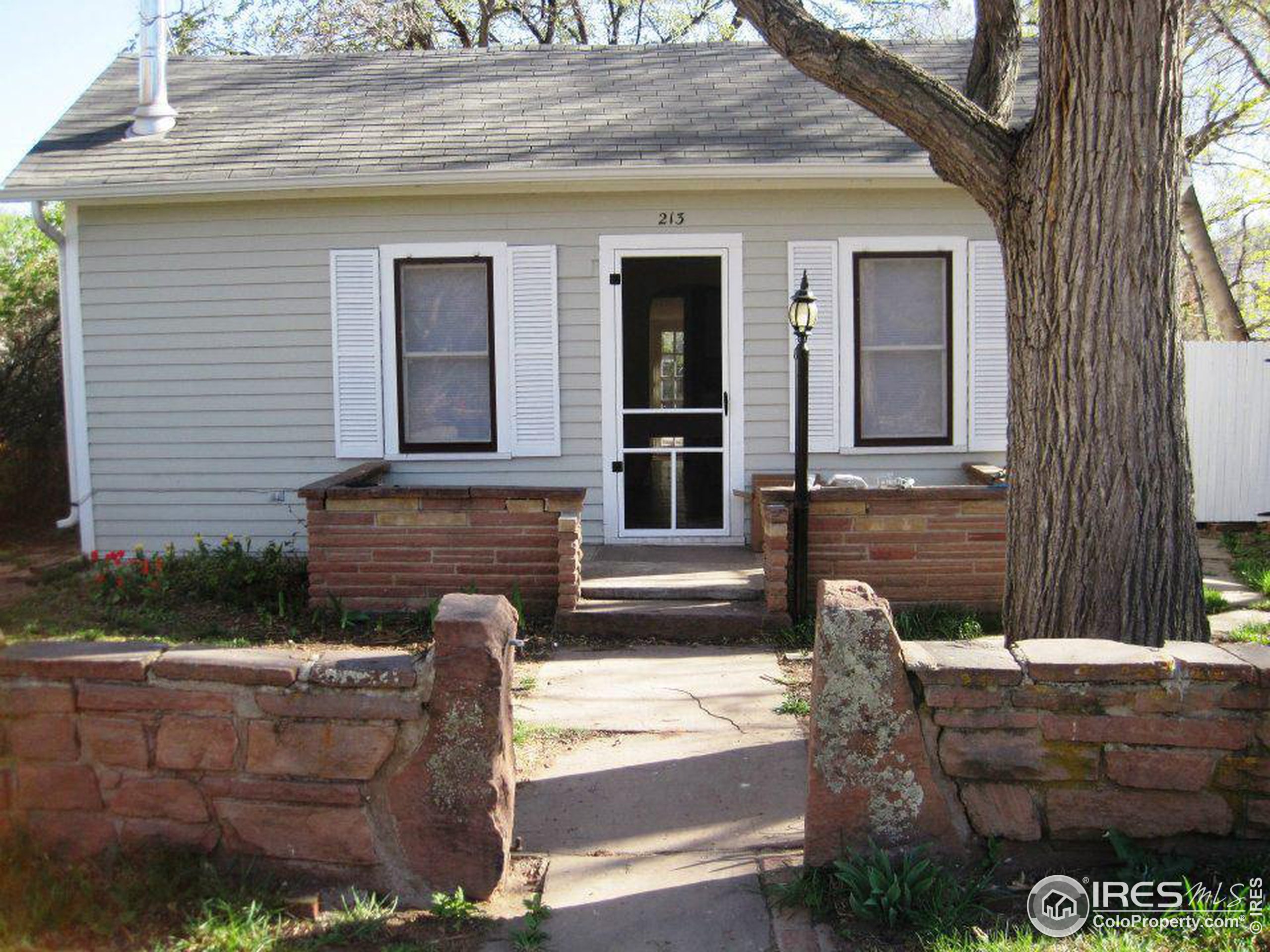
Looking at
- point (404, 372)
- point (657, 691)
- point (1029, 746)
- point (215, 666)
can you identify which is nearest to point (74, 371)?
point (404, 372)

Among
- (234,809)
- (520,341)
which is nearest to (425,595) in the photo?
(520,341)

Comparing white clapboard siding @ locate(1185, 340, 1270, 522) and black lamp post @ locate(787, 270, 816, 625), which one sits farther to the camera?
white clapboard siding @ locate(1185, 340, 1270, 522)

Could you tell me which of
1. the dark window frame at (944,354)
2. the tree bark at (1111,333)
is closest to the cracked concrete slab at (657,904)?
the tree bark at (1111,333)

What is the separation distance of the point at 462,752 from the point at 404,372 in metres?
5.61

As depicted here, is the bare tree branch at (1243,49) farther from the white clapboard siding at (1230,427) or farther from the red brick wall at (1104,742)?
the red brick wall at (1104,742)

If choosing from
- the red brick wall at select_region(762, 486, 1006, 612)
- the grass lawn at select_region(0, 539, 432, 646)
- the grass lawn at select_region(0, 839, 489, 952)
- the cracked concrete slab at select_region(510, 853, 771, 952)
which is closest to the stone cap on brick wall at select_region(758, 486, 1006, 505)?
the red brick wall at select_region(762, 486, 1006, 612)

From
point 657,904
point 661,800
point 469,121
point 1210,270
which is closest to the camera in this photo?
point 657,904

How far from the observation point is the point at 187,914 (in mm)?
3045

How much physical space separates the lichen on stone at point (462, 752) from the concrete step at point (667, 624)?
339 cm

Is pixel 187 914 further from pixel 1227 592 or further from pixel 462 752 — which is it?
pixel 1227 592

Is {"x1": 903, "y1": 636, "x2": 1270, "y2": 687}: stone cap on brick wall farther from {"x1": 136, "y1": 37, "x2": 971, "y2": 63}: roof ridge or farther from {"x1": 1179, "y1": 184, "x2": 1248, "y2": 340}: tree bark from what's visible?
{"x1": 1179, "y1": 184, "x2": 1248, "y2": 340}: tree bark

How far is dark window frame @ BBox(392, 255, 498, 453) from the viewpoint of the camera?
27.1ft

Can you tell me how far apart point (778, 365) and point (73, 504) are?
222 inches

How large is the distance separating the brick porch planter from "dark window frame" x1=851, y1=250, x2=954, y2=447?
8.43 feet
